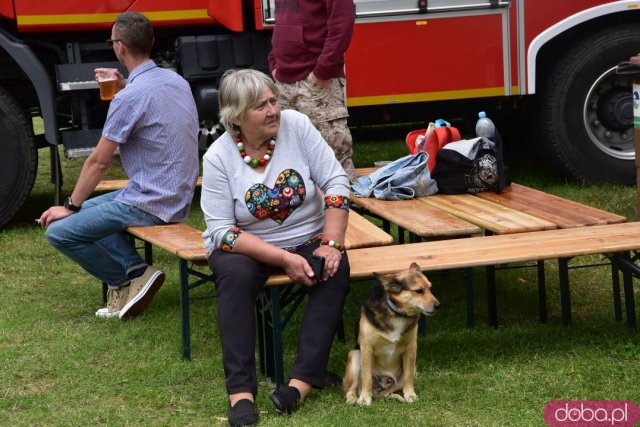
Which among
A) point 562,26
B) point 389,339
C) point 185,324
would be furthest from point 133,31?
point 562,26

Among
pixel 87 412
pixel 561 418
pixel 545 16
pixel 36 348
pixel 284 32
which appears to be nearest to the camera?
pixel 561 418

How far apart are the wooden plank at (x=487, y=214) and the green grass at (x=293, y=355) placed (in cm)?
47

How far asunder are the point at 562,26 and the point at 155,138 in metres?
3.44

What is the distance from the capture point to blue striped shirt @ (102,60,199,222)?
5258mm

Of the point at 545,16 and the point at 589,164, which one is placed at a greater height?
the point at 545,16

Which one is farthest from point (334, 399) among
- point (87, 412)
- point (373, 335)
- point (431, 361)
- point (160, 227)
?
point (160, 227)

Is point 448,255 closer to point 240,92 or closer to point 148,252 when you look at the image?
point 240,92

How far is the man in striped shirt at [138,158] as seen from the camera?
528cm

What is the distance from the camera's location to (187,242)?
4.92 m

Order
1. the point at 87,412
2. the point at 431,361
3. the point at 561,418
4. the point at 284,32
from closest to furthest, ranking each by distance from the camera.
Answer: the point at 561,418 → the point at 87,412 → the point at 431,361 → the point at 284,32

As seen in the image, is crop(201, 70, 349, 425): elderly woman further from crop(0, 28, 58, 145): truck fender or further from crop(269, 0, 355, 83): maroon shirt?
crop(0, 28, 58, 145): truck fender

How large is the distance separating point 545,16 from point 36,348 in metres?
4.16

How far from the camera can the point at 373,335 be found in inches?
166

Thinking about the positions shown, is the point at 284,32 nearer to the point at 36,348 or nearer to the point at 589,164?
the point at 36,348
